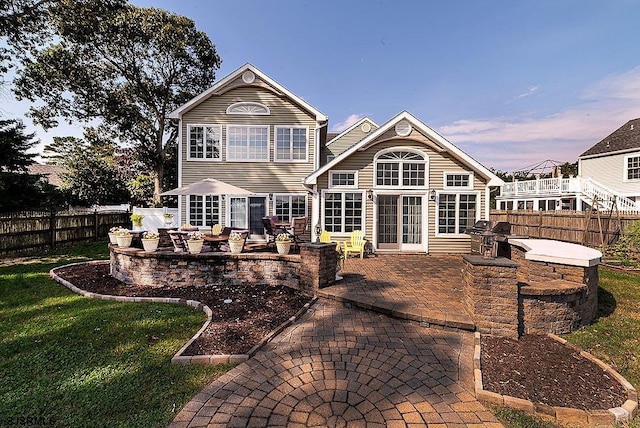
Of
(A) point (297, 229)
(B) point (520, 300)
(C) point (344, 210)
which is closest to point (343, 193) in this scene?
(C) point (344, 210)

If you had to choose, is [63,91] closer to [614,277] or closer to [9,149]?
[9,149]

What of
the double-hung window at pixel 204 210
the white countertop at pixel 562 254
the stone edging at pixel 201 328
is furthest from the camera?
Answer: the double-hung window at pixel 204 210

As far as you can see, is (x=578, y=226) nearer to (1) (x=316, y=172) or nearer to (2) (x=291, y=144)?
(1) (x=316, y=172)

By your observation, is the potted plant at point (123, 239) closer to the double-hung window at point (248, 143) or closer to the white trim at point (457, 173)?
the double-hung window at point (248, 143)

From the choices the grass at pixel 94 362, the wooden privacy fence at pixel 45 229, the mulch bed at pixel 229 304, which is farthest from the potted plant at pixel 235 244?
the wooden privacy fence at pixel 45 229

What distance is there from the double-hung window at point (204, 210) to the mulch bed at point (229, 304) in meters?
4.88

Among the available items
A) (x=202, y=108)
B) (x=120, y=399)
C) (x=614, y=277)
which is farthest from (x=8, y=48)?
(x=614, y=277)

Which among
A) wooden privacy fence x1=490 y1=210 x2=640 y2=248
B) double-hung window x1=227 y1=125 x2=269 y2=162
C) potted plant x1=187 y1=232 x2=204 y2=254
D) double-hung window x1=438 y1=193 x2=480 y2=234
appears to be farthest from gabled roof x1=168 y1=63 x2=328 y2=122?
wooden privacy fence x1=490 y1=210 x2=640 y2=248

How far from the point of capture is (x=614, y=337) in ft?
14.7

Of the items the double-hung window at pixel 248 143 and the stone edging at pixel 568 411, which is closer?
the stone edging at pixel 568 411

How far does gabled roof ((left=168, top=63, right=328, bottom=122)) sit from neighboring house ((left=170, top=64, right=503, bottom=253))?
43mm

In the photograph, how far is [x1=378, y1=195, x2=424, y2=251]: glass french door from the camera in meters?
11.6

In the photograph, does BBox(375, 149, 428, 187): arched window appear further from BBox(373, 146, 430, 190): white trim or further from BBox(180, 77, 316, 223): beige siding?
BBox(180, 77, 316, 223): beige siding

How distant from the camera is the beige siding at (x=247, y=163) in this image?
43.2 ft
